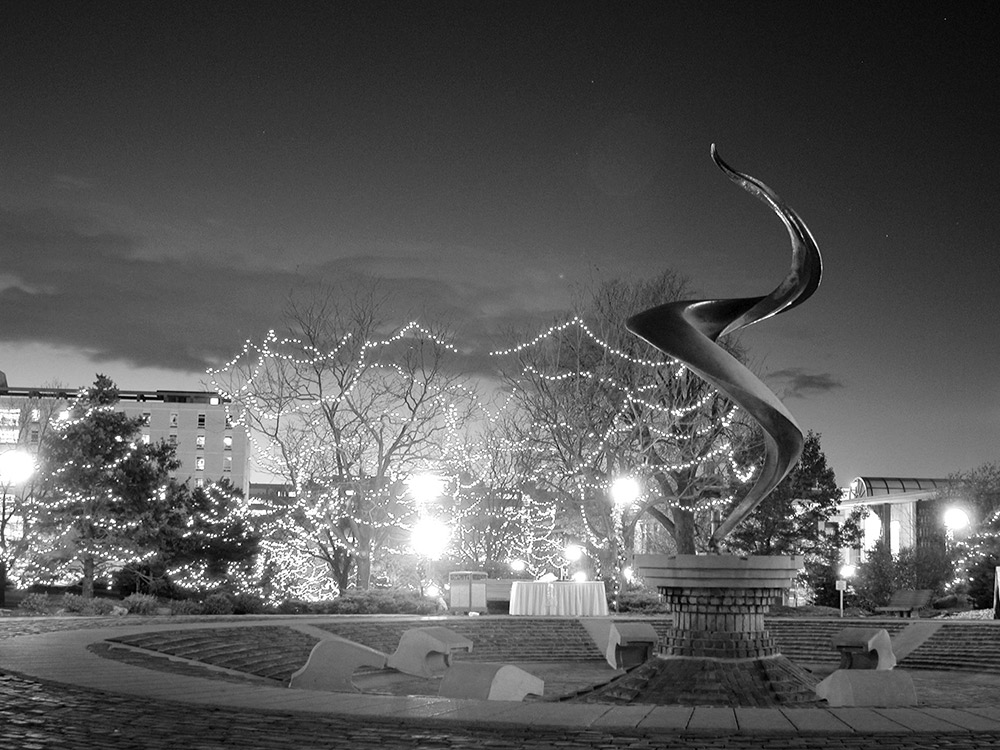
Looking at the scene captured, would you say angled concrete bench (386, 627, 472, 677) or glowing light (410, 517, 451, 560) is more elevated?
glowing light (410, 517, 451, 560)

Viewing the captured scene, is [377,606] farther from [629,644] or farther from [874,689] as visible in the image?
[874,689]

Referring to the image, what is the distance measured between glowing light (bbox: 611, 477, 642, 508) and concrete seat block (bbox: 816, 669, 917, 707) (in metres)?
18.9

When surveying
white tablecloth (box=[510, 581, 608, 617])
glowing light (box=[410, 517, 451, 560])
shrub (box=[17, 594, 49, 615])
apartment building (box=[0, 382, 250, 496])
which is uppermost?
apartment building (box=[0, 382, 250, 496])

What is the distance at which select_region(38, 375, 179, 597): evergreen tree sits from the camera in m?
40.0

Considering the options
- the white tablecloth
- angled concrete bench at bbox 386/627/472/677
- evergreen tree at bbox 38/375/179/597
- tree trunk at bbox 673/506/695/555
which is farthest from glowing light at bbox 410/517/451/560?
angled concrete bench at bbox 386/627/472/677

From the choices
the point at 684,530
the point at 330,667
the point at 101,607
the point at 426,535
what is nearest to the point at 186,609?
the point at 101,607

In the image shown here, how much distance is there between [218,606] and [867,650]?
1653 cm

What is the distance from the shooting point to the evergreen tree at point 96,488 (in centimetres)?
Result: 4003

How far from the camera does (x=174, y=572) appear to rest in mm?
44281

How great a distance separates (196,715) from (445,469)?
2997 cm

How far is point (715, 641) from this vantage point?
13242 mm

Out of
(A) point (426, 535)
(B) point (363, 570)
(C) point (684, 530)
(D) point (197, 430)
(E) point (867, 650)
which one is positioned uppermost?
(D) point (197, 430)

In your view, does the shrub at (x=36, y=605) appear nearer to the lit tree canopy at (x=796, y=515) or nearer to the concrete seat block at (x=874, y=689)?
the concrete seat block at (x=874, y=689)

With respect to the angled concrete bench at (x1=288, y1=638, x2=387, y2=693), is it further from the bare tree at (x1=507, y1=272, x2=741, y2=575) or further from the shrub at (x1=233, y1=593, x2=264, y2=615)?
the bare tree at (x1=507, y1=272, x2=741, y2=575)
